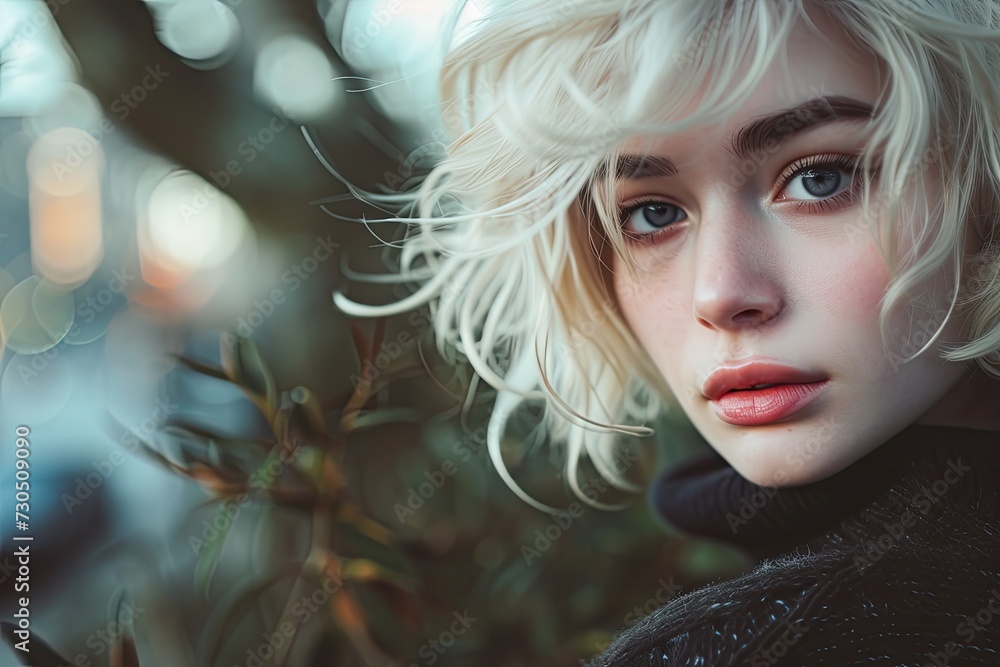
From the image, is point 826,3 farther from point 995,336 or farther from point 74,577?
point 74,577

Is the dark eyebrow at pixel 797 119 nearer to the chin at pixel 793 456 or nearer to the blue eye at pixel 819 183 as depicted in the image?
the blue eye at pixel 819 183

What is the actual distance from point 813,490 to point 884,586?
132 mm

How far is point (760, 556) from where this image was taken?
2.49 ft

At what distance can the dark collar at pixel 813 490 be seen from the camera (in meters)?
0.55

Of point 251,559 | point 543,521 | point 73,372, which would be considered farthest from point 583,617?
point 73,372

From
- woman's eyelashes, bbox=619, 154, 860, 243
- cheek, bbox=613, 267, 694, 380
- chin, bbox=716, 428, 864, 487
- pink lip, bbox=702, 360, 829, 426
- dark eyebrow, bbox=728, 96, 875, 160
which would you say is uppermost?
dark eyebrow, bbox=728, 96, 875, 160

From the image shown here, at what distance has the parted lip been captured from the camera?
1.90 ft

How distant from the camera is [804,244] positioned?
0.57m

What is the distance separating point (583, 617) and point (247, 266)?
1.69 feet

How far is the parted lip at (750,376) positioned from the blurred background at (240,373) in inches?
12.3

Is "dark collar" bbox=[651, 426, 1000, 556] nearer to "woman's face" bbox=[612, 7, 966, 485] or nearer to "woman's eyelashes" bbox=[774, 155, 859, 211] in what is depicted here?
"woman's face" bbox=[612, 7, 966, 485]

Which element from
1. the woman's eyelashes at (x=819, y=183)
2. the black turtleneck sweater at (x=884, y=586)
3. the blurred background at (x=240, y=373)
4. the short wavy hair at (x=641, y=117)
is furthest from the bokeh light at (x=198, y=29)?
the black turtleneck sweater at (x=884, y=586)

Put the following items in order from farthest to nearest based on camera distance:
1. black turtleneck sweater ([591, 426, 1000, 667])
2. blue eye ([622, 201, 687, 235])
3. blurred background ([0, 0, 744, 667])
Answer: blurred background ([0, 0, 744, 667]), blue eye ([622, 201, 687, 235]), black turtleneck sweater ([591, 426, 1000, 667])

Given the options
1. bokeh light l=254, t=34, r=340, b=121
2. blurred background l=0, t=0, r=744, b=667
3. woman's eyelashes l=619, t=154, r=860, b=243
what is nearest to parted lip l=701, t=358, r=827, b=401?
woman's eyelashes l=619, t=154, r=860, b=243
